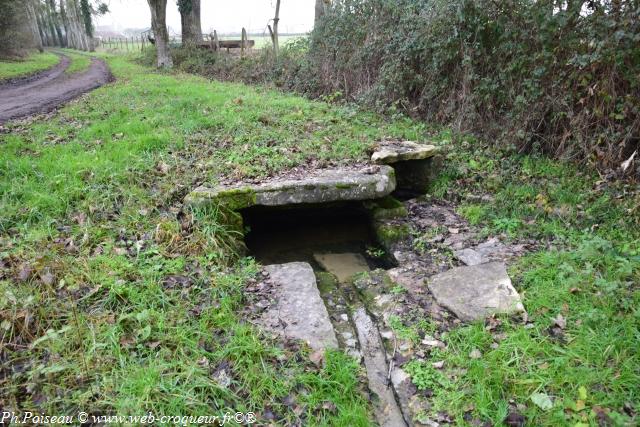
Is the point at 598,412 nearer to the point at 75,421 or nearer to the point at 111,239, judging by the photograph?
the point at 75,421

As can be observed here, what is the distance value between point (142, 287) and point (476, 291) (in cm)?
296

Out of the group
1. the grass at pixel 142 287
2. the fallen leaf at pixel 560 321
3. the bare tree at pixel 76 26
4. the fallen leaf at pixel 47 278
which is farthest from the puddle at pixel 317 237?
the bare tree at pixel 76 26

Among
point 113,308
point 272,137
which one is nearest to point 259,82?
point 272,137

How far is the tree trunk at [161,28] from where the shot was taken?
17.4 meters

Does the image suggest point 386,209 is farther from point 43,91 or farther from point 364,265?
point 43,91

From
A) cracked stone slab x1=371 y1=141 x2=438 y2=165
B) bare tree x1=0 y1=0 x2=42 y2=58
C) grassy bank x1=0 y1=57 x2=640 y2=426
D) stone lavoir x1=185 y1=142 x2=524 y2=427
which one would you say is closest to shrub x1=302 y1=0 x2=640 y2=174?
grassy bank x1=0 y1=57 x2=640 y2=426

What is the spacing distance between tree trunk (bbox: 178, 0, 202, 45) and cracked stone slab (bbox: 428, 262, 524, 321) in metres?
19.5

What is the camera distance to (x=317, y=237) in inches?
228

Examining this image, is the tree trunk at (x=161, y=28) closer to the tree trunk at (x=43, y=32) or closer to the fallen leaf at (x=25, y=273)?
the fallen leaf at (x=25, y=273)

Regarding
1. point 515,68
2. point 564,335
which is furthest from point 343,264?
point 515,68

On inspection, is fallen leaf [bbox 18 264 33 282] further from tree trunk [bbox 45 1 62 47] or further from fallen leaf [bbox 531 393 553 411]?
tree trunk [bbox 45 1 62 47]

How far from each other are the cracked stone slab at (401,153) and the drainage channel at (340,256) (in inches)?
28.3

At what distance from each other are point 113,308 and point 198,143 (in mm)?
3589

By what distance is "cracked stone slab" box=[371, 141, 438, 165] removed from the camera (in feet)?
18.8
